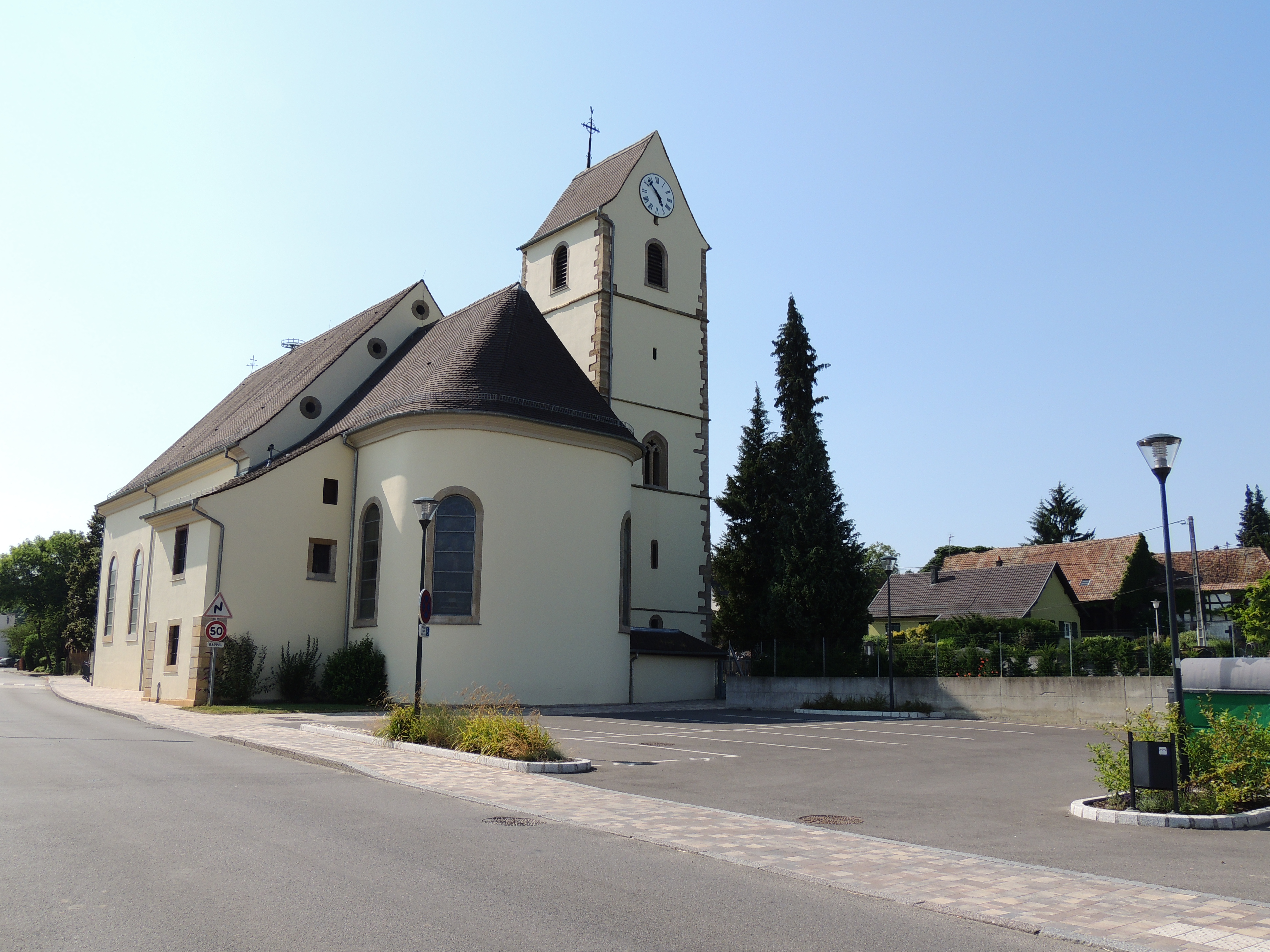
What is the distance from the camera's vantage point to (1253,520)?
102250 mm

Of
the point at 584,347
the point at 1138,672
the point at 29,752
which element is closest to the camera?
the point at 29,752

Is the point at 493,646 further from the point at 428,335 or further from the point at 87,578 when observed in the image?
the point at 87,578

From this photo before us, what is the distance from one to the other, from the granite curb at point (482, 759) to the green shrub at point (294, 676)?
1108 cm

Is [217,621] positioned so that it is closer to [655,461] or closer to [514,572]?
[514,572]

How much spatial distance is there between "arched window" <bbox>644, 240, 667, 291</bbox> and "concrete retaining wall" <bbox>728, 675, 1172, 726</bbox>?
15385 mm

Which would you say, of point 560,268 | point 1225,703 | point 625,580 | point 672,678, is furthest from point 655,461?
point 1225,703

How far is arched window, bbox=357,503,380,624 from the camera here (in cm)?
2816

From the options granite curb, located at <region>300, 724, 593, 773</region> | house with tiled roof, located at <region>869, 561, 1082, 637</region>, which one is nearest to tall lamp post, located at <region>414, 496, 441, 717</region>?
granite curb, located at <region>300, 724, 593, 773</region>

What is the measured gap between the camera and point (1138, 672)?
24250 mm

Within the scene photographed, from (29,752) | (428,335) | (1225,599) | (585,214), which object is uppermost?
(585,214)

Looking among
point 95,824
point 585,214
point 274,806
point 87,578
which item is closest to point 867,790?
point 274,806

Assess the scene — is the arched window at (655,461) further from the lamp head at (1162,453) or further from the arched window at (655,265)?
the lamp head at (1162,453)

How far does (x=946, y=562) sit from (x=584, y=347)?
35.1m

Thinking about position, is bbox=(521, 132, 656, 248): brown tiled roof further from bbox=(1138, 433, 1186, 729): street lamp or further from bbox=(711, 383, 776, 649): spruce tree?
bbox=(1138, 433, 1186, 729): street lamp
